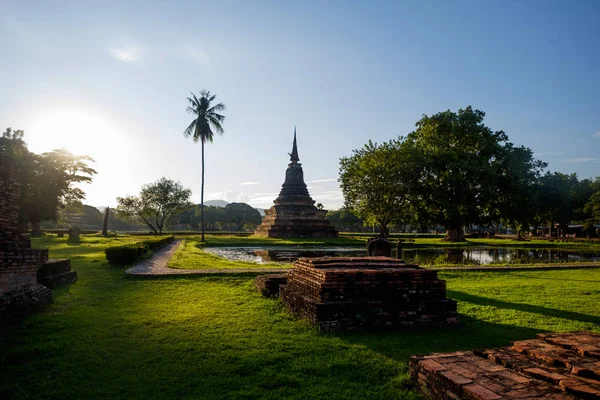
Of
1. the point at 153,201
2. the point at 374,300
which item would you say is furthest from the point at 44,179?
the point at 374,300

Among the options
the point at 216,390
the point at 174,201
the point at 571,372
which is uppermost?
the point at 174,201

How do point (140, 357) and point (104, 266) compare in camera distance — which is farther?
point (104, 266)

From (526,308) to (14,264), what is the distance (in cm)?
952

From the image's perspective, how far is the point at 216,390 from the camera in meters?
3.94

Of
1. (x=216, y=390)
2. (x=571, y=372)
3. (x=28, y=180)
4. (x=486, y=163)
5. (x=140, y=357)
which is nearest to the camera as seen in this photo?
(x=571, y=372)

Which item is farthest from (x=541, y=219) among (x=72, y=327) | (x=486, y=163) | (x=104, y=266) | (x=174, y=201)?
(x=72, y=327)

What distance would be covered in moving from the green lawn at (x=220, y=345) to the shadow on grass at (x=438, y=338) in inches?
0.6

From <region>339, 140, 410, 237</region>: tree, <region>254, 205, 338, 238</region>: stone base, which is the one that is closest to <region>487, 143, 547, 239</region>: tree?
Result: <region>339, 140, 410, 237</region>: tree

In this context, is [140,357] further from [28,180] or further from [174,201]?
[174,201]

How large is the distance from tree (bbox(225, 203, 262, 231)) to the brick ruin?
A: 69774mm

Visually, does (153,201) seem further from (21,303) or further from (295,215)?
(21,303)

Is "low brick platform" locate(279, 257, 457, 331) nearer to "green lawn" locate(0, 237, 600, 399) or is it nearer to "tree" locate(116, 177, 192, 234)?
"green lawn" locate(0, 237, 600, 399)

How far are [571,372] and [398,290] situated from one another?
2.91 m

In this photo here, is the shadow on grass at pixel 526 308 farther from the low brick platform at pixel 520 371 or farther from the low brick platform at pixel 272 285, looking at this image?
the low brick platform at pixel 272 285
